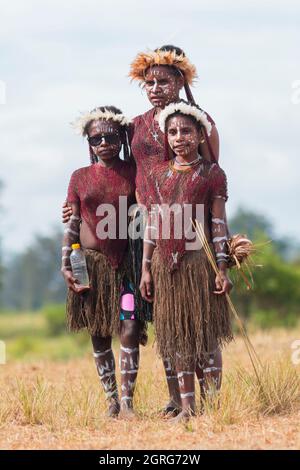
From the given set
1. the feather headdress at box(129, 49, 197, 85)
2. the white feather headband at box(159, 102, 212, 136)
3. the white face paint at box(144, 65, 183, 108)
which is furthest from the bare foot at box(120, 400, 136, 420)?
the feather headdress at box(129, 49, 197, 85)

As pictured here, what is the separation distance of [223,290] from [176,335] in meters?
0.42

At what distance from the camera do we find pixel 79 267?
711 cm

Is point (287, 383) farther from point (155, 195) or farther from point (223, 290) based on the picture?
point (155, 195)

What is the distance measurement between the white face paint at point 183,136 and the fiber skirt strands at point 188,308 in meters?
0.66

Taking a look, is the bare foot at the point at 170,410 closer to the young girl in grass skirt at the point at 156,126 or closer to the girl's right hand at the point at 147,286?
the young girl in grass skirt at the point at 156,126

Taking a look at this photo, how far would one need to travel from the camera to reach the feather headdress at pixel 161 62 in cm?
698

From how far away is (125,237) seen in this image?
7.09 meters

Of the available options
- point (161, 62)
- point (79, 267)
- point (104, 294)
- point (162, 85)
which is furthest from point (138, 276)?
point (161, 62)

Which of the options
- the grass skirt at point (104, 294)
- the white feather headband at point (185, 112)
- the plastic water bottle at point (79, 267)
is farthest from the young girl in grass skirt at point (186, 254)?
the plastic water bottle at point (79, 267)

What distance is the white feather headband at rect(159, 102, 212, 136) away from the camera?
6676 mm

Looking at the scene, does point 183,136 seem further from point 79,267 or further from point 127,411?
point 127,411

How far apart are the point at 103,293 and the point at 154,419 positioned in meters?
0.93

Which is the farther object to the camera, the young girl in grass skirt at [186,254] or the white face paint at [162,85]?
the white face paint at [162,85]
